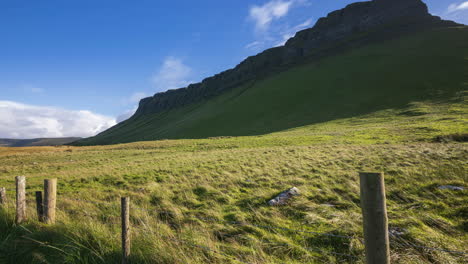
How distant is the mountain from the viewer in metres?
65.8

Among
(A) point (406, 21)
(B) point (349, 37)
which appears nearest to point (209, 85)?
(B) point (349, 37)

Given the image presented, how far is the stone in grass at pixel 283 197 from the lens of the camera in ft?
23.7

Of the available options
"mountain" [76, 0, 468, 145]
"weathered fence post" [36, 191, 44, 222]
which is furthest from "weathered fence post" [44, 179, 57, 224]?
"mountain" [76, 0, 468, 145]

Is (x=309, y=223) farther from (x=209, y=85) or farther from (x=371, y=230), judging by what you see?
(x=209, y=85)

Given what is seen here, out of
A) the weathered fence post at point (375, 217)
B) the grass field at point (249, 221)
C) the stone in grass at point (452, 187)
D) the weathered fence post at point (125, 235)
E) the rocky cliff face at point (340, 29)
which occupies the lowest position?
the grass field at point (249, 221)

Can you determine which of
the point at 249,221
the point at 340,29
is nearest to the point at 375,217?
the point at 249,221

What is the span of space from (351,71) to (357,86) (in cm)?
1645

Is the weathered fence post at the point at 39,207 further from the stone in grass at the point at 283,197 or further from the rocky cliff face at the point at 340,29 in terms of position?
the rocky cliff face at the point at 340,29

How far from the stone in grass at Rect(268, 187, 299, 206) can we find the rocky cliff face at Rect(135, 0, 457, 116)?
135 m

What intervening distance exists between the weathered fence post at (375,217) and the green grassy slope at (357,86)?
57138 millimetres

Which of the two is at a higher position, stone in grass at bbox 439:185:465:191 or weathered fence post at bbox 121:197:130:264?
weathered fence post at bbox 121:197:130:264

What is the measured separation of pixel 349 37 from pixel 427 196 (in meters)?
150

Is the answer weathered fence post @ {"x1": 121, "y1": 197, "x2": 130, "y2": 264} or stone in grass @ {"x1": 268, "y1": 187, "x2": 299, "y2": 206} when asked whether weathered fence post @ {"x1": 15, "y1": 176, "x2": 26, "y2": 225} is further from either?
stone in grass @ {"x1": 268, "y1": 187, "x2": 299, "y2": 206}

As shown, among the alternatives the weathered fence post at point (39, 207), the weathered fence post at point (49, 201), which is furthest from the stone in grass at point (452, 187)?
the weathered fence post at point (39, 207)
